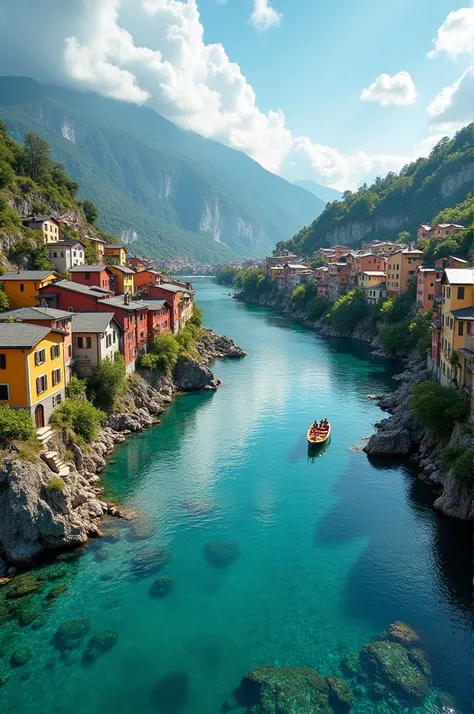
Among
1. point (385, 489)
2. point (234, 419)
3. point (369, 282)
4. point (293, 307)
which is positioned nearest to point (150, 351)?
point (234, 419)

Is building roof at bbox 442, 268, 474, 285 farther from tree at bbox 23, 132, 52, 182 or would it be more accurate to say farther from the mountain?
the mountain

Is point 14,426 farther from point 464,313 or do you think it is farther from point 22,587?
point 464,313

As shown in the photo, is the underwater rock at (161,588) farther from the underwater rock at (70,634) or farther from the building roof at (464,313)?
the building roof at (464,313)

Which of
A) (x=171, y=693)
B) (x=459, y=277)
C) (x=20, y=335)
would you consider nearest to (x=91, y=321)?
(x=20, y=335)

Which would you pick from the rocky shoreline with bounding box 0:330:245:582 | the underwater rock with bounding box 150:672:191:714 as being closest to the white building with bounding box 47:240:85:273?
the rocky shoreline with bounding box 0:330:245:582

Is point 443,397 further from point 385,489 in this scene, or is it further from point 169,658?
point 169,658
